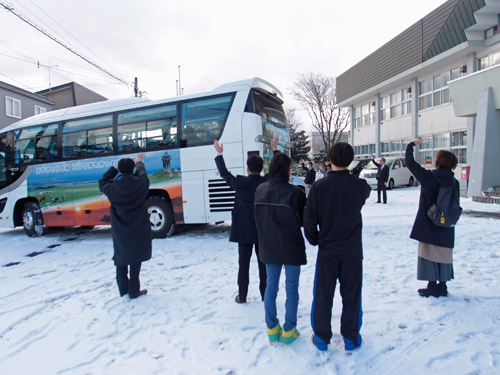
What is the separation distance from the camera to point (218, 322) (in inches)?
141

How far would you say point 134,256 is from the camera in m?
4.21

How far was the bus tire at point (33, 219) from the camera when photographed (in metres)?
9.27

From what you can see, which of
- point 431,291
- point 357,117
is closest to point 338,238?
point 431,291

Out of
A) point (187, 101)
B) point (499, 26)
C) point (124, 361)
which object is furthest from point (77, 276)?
point (499, 26)

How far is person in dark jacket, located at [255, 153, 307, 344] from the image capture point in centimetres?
297

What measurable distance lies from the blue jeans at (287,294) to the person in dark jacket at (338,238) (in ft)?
0.63

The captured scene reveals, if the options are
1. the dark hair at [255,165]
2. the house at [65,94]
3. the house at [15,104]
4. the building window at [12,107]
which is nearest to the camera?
the dark hair at [255,165]

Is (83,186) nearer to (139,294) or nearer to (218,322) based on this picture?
(139,294)

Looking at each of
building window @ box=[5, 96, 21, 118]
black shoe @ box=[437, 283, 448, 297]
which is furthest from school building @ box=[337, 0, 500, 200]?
building window @ box=[5, 96, 21, 118]

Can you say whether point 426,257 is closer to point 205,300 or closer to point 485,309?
point 485,309

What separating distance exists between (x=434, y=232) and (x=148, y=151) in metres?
6.29

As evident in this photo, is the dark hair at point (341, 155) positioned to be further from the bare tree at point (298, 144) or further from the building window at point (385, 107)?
the bare tree at point (298, 144)

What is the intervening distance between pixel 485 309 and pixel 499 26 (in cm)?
1692

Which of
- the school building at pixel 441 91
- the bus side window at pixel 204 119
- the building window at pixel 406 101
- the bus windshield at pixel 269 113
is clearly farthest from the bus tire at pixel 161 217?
the building window at pixel 406 101
